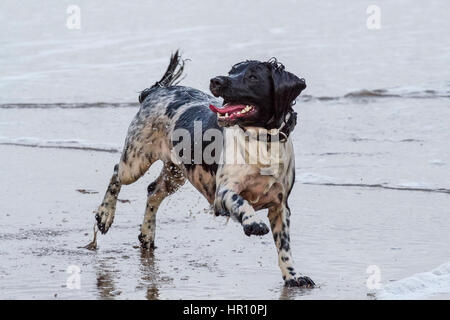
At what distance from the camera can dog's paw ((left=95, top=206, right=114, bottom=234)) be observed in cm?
738

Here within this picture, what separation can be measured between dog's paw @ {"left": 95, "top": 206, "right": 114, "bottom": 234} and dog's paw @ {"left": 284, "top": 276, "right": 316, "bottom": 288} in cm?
186

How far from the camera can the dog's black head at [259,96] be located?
5.84m

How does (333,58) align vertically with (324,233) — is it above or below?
above

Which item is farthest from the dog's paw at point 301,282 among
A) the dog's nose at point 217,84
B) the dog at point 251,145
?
the dog's nose at point 217,84

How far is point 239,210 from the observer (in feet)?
19.0

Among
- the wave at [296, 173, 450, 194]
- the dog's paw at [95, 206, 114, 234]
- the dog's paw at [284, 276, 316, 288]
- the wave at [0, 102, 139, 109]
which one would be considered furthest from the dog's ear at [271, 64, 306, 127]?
the wave at [0, 102, 139, 109]

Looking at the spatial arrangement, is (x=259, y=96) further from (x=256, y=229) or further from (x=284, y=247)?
(x=284, y=247)

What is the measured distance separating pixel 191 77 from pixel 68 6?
9.21 m

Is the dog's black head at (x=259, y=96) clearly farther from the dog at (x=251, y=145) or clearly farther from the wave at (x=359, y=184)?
the wave at (x=359, y=184)

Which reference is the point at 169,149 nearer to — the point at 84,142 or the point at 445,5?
the point at 84,142

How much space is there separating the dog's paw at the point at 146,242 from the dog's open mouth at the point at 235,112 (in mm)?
1683

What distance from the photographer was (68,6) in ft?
81.8

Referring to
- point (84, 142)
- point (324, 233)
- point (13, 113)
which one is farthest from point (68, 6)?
point (324, 233)

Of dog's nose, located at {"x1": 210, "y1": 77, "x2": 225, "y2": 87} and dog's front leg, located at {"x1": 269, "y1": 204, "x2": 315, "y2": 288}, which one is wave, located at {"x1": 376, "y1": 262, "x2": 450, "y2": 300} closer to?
dog's front leg, located at {"x1": 269, "y1": 204, "x2": 315, "y2": 288}
